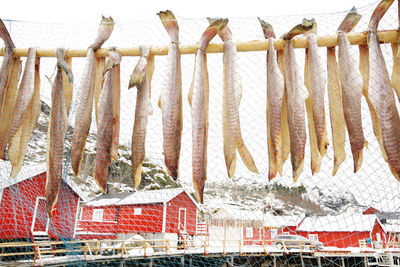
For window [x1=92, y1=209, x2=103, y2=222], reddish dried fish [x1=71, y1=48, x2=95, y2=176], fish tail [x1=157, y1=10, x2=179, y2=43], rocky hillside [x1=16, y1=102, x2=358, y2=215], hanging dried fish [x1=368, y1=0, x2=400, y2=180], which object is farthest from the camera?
window [x1=92, y1=209, x2=103, y2=222]

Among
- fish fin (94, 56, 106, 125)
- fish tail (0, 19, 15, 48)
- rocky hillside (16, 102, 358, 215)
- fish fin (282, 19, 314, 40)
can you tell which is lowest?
rocky hillside (16, 102, 358, 215)

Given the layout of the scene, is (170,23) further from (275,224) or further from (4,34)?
(275,224)

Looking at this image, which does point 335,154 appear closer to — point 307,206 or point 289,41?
point 307,206

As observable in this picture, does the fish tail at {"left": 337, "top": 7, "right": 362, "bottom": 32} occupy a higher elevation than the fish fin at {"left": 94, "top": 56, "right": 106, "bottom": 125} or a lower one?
higher

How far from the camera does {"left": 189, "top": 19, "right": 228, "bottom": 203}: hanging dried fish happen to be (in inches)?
86.7

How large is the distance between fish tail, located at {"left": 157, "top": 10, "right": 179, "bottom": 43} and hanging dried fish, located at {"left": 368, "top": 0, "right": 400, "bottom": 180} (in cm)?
148

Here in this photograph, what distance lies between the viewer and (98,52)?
2750 millimetres

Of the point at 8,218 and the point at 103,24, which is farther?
the point at 8,218

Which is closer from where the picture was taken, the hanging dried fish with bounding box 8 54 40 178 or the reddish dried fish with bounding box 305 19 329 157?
the reddish dried fish with bounding box 305 19 329 157

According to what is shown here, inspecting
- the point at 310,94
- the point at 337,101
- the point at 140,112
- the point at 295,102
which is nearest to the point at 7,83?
the point at 140,112

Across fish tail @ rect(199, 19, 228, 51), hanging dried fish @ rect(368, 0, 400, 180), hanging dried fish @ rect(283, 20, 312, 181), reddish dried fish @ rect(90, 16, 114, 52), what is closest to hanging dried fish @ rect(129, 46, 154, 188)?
reddish dried fish @ rect(90, 16, 114, 52)

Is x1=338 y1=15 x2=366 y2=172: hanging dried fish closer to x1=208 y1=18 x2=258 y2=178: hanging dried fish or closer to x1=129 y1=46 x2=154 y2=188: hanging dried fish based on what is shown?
x1=208 y1=18 x2=258 y2=178: hanging dried fish

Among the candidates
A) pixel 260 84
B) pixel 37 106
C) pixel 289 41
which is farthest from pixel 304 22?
pixel 37 106

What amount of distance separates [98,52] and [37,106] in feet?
2.44
